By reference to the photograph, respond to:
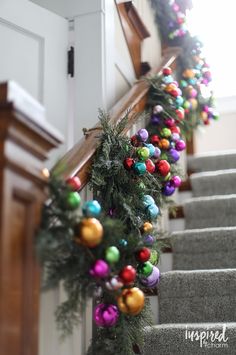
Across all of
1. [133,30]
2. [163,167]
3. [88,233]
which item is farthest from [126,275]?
[133,30]

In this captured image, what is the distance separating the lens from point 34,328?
40.1 inches

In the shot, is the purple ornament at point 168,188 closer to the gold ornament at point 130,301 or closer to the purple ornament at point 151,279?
the purple ornament at point 151,279

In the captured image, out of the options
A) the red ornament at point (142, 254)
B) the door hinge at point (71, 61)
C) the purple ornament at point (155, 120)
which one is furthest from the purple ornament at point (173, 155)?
the red ornament at point (142, 254)

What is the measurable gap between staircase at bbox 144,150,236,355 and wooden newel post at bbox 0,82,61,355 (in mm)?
944

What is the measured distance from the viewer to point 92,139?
1755mm

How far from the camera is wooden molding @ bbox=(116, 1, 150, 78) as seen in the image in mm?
2645

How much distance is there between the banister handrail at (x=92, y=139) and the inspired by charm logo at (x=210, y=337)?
2.24ft

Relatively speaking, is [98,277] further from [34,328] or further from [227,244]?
[227,244]

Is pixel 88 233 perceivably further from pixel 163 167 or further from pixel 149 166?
pixel 163 167

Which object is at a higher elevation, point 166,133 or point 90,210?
point 166,133

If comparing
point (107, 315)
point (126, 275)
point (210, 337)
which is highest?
point (126, 275)

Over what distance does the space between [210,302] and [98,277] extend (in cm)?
104

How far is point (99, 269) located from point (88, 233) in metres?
0.09

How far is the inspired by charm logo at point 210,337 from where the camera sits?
1796 mm
